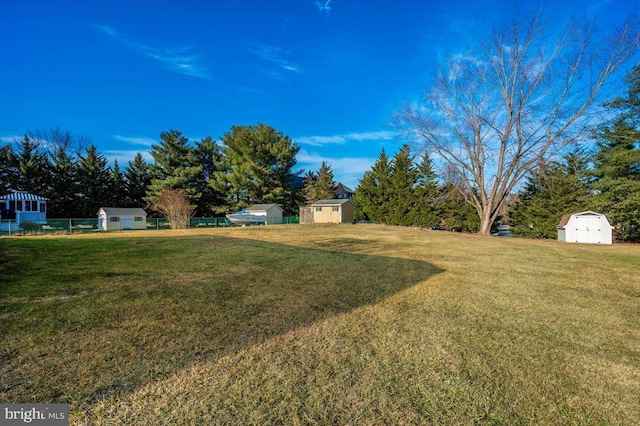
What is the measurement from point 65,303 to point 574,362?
4.99 meters

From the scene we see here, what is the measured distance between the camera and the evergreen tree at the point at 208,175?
105 ft

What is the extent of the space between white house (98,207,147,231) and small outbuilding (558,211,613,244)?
33.4 m

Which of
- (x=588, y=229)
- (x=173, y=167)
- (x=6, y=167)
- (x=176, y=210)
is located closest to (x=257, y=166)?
(x=173, y=167)

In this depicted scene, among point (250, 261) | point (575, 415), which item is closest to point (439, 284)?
point (575, 415)

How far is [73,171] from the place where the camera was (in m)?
28.0

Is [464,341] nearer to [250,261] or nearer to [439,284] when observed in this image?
[439,284]

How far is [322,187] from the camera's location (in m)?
36.8

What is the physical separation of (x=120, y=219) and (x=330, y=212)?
20.4m

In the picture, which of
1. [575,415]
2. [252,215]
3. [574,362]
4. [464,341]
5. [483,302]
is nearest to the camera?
[575,415]

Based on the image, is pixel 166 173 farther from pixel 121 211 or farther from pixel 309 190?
pixel 309 190

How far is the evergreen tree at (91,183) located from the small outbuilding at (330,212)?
21425 millimetres

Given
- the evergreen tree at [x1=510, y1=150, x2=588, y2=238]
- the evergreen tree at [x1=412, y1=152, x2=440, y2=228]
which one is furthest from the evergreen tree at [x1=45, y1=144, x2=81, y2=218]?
the evergreen tree at [x1=510, y1=150, x2=588, y2=238]
